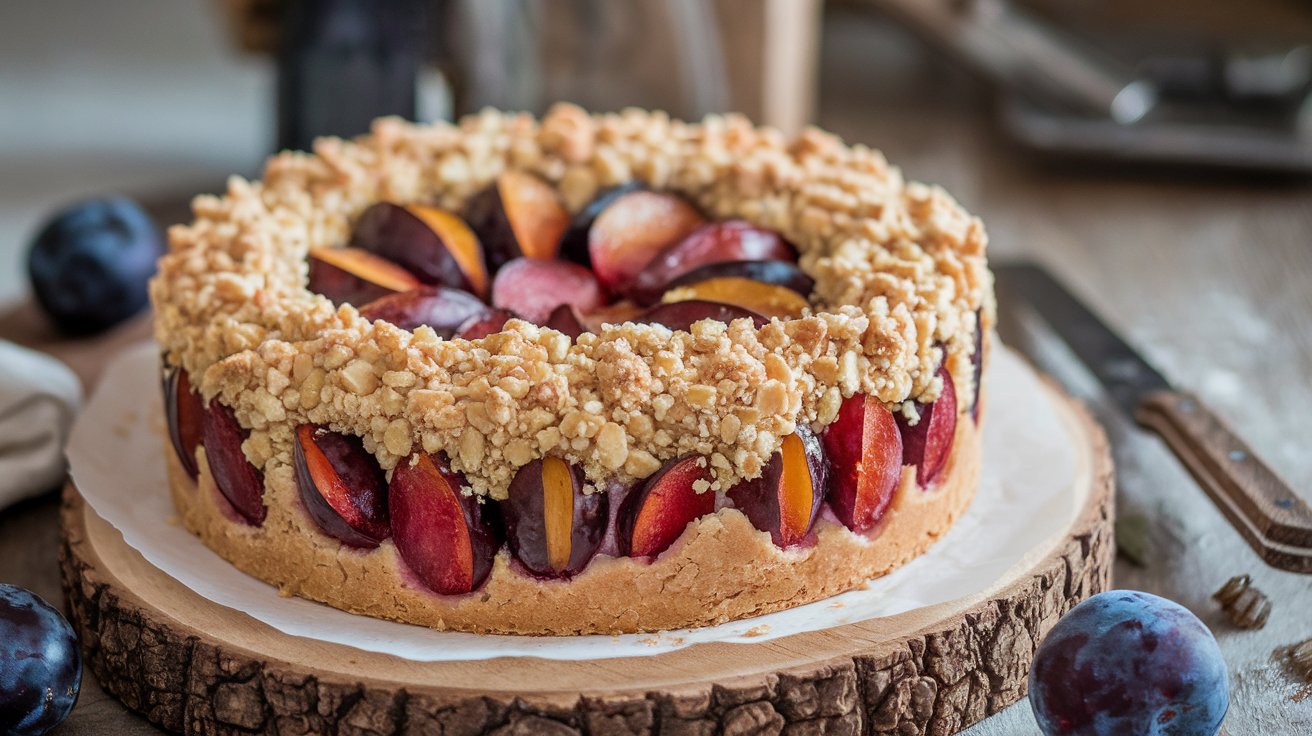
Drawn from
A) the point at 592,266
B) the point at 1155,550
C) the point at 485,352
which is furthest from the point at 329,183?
the point at 1155,550

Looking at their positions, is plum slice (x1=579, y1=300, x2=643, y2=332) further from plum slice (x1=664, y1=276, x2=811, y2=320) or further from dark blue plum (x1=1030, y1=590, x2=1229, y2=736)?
dark blue plum (x1=1030, y1=590, x2=1229, y2=736)

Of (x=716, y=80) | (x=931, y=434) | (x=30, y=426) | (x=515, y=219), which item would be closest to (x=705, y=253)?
(x=515, y=219)

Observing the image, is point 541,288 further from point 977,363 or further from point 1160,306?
point 1160,306

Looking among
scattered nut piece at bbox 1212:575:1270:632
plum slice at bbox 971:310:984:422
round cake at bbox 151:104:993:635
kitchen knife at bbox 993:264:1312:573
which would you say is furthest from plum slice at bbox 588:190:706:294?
scattered nut piece at bbox 1212:575:1270:632

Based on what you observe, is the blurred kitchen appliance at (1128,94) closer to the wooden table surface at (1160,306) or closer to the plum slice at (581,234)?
the wooden table surface at (1160,306)

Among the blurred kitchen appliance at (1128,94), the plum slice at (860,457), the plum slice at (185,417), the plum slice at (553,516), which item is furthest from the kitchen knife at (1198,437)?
the plum slice at (185,417)
